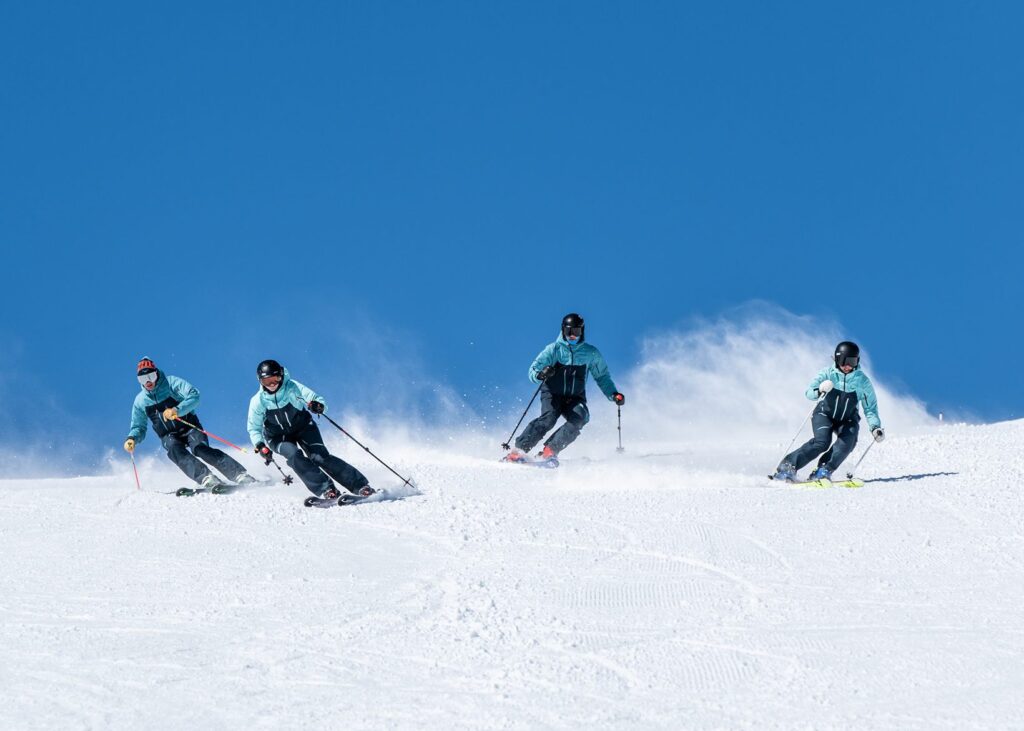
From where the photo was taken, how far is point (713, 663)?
5484 millimetres

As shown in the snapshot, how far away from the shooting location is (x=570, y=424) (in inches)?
558

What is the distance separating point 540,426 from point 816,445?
4.08 meters

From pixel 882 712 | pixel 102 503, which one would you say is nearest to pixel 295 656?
pixel 882 712

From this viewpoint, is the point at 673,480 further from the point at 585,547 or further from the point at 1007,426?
the point at 1007,426

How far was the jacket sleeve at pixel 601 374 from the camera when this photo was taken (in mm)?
14409

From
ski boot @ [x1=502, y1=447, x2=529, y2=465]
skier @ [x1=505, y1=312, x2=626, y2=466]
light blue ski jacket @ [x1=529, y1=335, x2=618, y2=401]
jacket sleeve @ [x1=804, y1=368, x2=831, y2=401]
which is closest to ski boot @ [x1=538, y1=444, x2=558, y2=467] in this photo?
skier @ [x1=505, y1=312, x2=626, y2=466]

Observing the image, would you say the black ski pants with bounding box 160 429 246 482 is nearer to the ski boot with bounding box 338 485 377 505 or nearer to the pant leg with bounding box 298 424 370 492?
the pant leg with bounding box 298 424 370 492

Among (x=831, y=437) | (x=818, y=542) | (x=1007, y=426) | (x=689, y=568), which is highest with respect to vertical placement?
(x=1007, y=426)

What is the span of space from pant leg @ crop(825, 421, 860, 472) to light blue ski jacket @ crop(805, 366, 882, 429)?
10 cm

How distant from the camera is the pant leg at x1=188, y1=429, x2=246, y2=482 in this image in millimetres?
11961

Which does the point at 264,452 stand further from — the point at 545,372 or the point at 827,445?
the point at 827,445

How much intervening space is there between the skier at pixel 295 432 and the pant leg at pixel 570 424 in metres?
3.99

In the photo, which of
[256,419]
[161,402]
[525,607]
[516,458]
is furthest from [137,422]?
[525,607]

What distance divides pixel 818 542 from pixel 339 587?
3.97m
